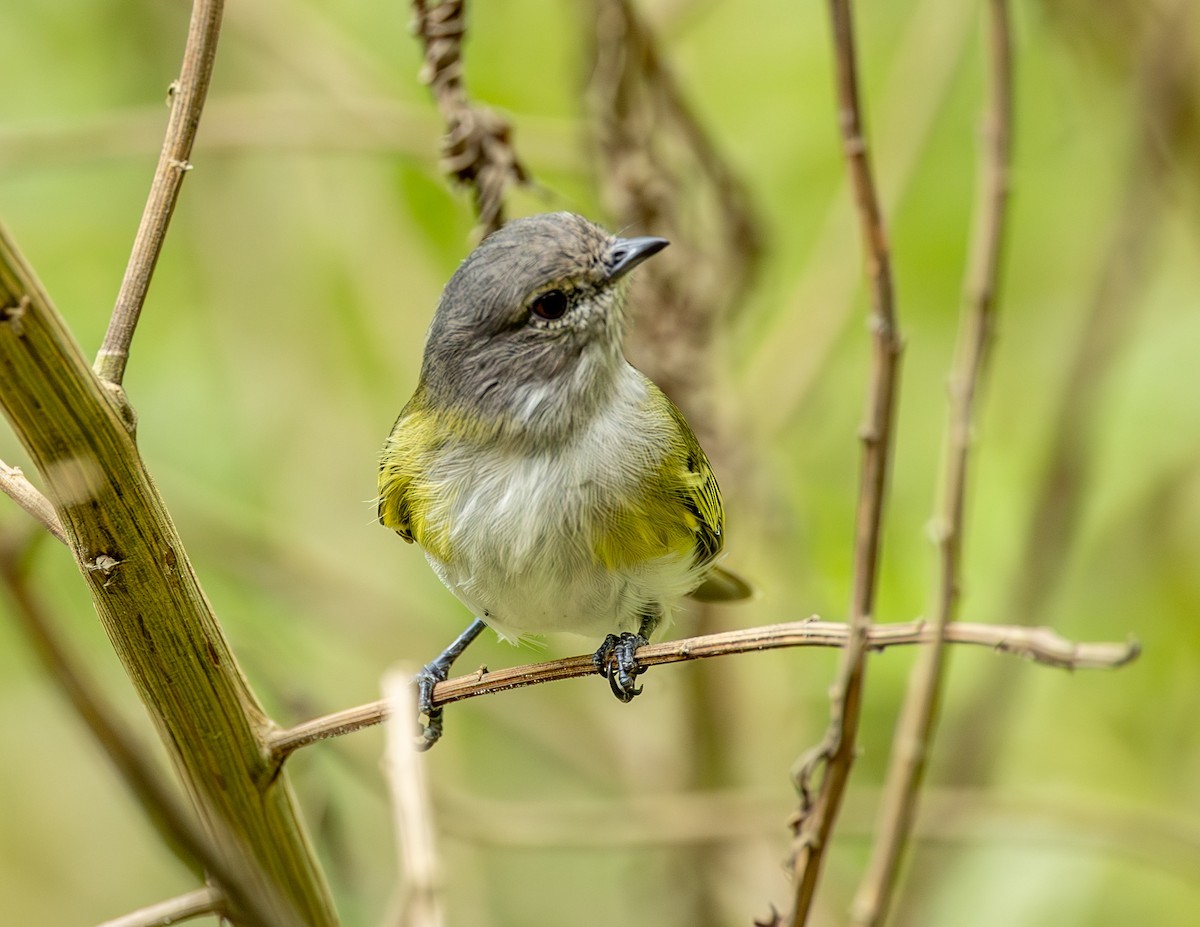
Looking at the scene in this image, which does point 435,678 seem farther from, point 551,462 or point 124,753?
point 124,753

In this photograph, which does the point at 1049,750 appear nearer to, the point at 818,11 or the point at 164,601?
A: the point at 818,11

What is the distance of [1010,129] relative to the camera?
117 inches

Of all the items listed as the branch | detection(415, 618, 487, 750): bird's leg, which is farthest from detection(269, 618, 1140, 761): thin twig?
detection(415, 618, 487, 750): bird's leg

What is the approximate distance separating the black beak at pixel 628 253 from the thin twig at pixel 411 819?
4.42 feet

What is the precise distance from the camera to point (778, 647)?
182 cm

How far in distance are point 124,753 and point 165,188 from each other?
2.34 ft

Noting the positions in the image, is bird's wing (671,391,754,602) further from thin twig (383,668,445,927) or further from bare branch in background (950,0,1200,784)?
thin twig (383,668,445,927)

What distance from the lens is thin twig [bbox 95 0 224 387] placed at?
169cm

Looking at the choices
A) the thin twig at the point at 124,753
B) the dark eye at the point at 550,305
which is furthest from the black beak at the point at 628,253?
the thin twig at the point at 124,753

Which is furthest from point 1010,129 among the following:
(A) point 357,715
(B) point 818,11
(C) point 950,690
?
(B) point 818,11

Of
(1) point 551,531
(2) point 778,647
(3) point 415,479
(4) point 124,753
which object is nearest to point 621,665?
(1) point 551,531

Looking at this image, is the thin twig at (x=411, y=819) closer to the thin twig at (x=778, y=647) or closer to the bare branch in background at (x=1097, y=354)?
the thin twig at (x=778, y=647)

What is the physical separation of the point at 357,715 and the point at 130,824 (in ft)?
12.5

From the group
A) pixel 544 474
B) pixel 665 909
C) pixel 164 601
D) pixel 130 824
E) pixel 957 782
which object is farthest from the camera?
pixel 130 824
